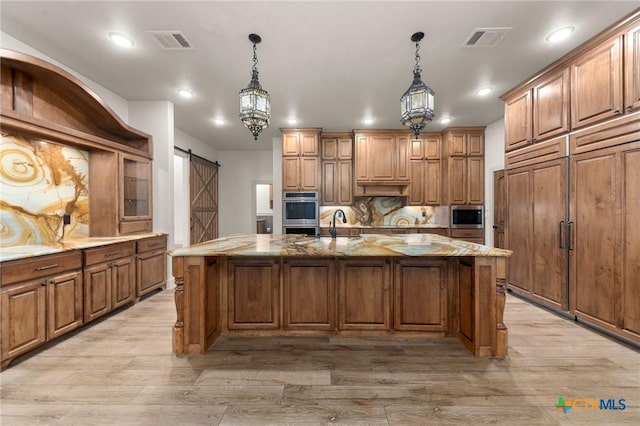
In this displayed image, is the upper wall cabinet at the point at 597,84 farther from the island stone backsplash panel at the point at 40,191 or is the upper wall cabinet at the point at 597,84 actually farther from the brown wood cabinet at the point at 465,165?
the island stone backsplash panel at the point at 40,191

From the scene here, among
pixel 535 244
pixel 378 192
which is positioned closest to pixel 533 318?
pixel 535 244

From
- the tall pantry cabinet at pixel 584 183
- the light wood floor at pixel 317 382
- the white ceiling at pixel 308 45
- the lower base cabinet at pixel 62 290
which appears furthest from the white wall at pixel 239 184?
the tall pantry cabinet at pixel 584 183

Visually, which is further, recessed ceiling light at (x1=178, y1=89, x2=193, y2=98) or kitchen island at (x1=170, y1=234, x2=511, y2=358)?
recessed ceiling light at (x1=178, y1=89, x2=193, y2=98)

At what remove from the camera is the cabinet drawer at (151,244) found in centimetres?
359

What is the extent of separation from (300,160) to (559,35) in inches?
156

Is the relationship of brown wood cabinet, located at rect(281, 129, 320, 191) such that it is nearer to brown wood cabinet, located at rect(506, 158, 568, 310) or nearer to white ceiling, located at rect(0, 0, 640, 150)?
white ceiling, located at rect(0, 0, 640, 150)

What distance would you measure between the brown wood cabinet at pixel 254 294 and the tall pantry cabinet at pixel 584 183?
120 inches

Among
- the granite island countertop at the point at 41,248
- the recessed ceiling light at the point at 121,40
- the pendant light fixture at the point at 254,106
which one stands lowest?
the granite island countertop at the point at 41,248

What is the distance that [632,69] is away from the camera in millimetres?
2346

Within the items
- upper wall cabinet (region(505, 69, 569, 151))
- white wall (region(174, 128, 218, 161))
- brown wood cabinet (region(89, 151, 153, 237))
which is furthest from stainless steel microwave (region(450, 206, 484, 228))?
white wall (region(174, 128, 218, 161))

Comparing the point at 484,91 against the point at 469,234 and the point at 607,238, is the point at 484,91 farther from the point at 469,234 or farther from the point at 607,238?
the point at 469,234

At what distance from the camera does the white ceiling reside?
88.7 inches

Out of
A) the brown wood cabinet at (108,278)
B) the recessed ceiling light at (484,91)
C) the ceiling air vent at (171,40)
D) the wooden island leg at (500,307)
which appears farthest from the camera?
the recessed ceiling light at (484,91)

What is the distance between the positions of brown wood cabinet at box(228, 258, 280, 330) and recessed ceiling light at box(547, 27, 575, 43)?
335 cm
